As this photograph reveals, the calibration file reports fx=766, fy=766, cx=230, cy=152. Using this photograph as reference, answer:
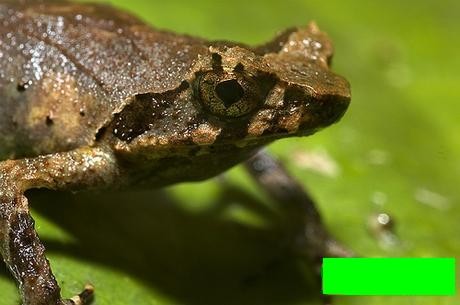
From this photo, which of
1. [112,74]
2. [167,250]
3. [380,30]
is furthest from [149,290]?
[380,30]

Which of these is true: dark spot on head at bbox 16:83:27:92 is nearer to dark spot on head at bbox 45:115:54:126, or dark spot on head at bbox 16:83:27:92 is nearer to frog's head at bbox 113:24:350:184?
dark spot on head at bbox 45:115:54:126

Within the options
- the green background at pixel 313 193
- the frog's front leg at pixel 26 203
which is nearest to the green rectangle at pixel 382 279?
the green background at pixel 313 193

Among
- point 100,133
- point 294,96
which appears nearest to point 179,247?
point 100,133

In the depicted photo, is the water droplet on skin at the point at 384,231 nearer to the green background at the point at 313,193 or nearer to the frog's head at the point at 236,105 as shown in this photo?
the green background at the point at 313,193

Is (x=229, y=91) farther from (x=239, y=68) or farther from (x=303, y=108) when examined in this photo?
(x=303, y=108)

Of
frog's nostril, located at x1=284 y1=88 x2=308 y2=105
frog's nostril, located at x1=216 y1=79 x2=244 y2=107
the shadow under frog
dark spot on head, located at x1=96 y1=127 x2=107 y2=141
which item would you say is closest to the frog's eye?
frog's nostril, located at x1=216 y1=79 x2=244 y2=107

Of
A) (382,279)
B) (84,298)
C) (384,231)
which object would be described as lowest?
(84,298)
